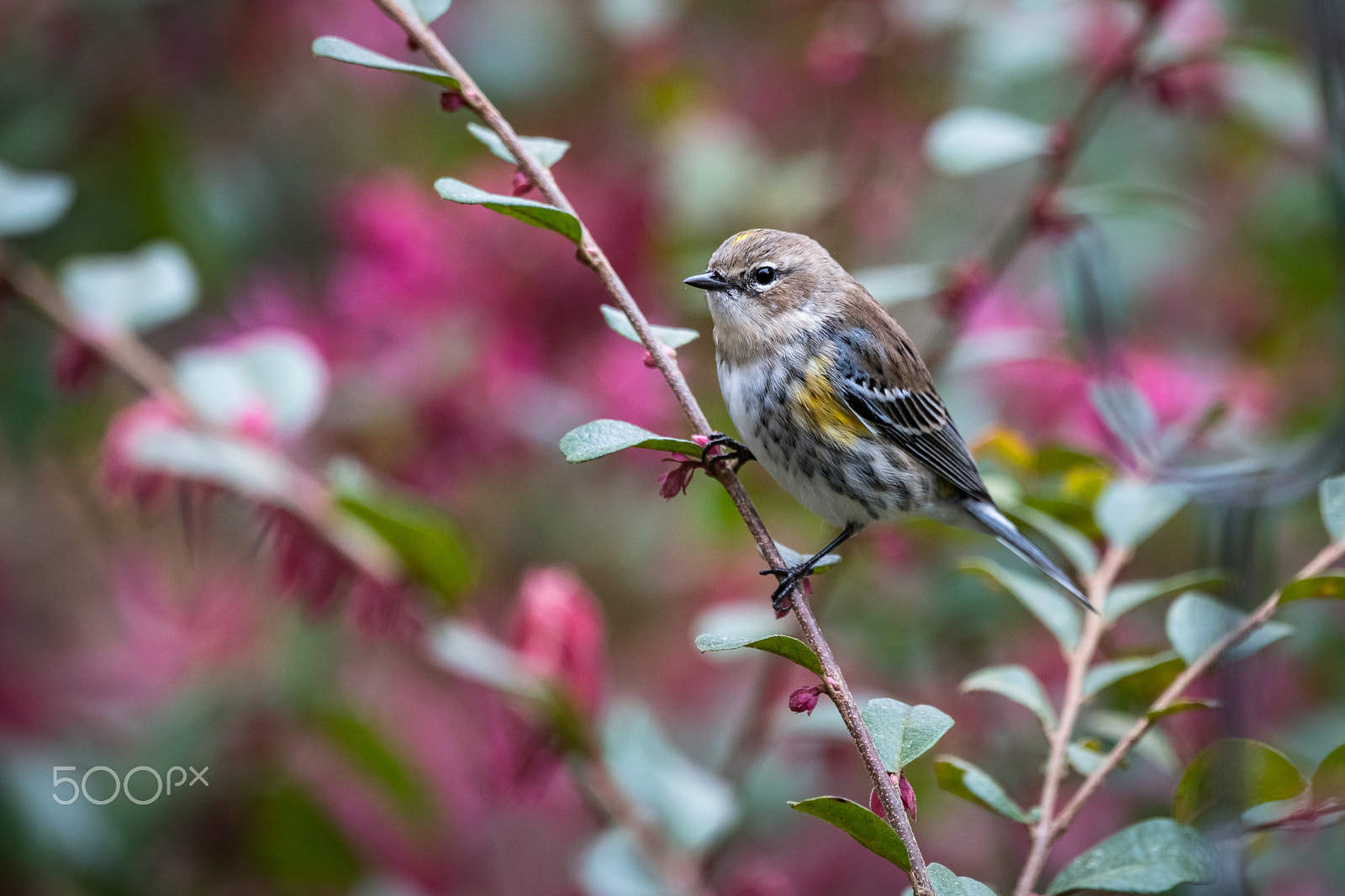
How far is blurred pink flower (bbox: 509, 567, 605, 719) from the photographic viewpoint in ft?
5.10

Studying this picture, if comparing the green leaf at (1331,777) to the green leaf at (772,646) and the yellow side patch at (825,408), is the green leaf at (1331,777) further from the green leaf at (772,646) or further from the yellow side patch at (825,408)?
the yellow side patch at (825,408)

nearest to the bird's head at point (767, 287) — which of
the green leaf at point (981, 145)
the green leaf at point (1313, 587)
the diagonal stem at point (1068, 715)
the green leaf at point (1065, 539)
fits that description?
the green leaf at point (981, 145)

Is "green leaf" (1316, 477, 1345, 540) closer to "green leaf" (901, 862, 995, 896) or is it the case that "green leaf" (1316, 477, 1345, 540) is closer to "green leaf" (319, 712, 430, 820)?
"green leaf" (901, 862, 995, 896)

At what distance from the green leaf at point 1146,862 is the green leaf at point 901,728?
0.17 metres

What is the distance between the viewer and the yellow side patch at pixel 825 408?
1.64 meters

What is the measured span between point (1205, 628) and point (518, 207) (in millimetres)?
746

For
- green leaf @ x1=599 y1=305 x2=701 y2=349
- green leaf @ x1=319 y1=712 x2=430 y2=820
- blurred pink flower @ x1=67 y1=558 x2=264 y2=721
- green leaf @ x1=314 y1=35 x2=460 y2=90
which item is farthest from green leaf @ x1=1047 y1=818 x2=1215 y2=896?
blurred pink flower @ x1=67 y1=558 x2=264 y2=721

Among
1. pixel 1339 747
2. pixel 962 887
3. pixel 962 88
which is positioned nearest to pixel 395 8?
pixel 962 887

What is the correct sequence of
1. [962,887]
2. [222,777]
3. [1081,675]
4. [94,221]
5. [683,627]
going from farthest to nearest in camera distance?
[683,627]
[94,221]
[222,777]
[1081,675]
[962,887]

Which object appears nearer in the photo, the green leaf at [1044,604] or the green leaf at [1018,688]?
the green leaf at [1018,688]

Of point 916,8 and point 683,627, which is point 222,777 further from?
point 916,8

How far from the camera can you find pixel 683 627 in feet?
9.27

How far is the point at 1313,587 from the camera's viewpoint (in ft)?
3.33

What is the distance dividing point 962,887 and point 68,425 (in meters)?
2.16
